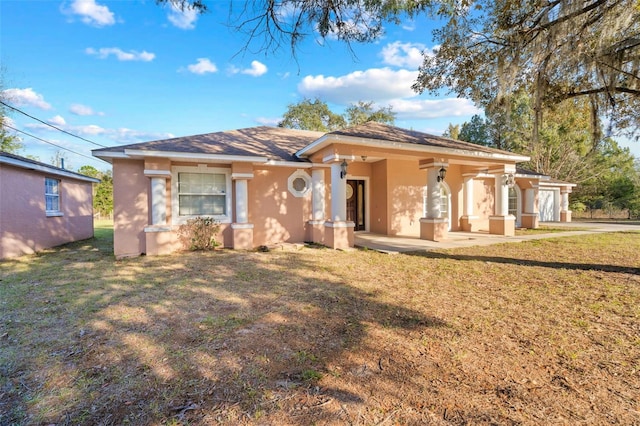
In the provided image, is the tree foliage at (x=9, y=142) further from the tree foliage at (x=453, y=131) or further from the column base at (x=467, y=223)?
the tree foliage at (x=453, y=131)

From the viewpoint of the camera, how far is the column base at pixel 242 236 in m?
9.23

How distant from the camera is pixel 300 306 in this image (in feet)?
14.3

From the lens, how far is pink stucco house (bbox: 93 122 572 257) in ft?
27.7

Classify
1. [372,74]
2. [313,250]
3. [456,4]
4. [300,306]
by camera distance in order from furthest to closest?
[372,74] → [313,250] → [456,4] → [300,306]

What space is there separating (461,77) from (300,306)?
730 centimetres

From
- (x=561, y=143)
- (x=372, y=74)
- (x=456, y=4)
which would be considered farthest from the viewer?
(x=561, y=143)

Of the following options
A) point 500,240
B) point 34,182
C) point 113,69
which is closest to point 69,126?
point 113,69

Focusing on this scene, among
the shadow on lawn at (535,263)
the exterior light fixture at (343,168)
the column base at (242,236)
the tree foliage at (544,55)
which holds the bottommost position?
the shadow on lawn at (535,263)

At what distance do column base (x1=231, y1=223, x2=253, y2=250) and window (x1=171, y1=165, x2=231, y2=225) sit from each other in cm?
54

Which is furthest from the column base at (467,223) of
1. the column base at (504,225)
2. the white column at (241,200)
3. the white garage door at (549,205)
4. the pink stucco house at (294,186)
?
the white garage door at (549,205)

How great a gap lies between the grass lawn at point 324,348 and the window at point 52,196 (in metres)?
6.21

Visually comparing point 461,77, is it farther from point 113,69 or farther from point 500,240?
point 113,69

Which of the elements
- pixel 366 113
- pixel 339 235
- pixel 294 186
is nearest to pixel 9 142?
pixel 294 186

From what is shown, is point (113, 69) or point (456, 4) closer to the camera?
point (456, 4)
